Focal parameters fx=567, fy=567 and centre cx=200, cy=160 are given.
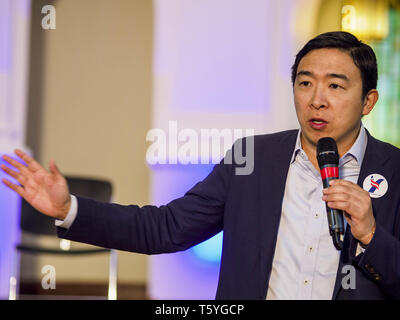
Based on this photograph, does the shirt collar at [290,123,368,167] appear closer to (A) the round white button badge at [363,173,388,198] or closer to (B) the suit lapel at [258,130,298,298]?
(B) the suit lapel at [258,130,298,298]

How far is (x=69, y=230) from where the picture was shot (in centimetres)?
175

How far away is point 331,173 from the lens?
5.36 feet


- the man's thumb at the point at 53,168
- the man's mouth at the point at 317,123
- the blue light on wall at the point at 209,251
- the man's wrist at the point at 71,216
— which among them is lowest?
→ the blue light on wall at the point at 209,251

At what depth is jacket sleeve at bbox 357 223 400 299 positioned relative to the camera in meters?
1.64

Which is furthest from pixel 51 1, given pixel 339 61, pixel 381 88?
pixel 339 61

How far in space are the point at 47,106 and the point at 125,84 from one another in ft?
2.50

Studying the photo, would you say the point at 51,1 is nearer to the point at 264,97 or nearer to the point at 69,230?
the point at 264,97

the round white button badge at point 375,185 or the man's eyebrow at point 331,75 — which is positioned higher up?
the man's eyebrow at point 331,75

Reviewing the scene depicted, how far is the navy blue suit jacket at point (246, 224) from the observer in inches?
68.6

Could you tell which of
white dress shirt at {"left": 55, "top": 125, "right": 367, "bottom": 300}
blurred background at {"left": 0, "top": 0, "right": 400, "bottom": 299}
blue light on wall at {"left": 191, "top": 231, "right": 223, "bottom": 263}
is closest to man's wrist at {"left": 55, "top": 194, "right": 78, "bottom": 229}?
white dress shirt at {"left": 55, "top": 125, "right": 367, "bottom": 300}

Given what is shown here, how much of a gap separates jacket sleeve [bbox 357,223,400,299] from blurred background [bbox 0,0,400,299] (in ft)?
6.32
